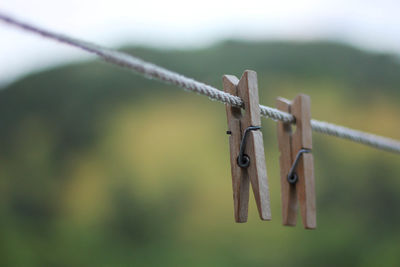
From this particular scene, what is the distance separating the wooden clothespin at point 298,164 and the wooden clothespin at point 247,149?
123 mm

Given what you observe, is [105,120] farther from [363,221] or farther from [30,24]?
[30,24]

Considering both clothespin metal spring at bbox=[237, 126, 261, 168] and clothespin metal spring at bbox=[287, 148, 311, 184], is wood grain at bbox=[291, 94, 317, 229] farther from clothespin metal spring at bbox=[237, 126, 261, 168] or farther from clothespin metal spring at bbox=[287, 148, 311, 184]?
clothespin metal spring at bbox=[237, 126, 261, 168]

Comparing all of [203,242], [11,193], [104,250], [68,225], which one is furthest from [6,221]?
[203,242]

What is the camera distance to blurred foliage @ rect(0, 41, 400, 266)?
3916mm

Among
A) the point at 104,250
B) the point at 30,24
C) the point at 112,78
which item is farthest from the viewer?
the point at 112,78

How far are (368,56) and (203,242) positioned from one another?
241cm

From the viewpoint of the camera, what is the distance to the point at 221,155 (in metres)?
4.07

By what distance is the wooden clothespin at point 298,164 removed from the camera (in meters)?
0.81

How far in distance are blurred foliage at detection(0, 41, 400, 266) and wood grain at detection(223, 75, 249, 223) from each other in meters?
2.97

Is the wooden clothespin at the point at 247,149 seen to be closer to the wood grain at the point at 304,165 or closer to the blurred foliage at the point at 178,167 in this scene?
the wood grain at the point at 304,165

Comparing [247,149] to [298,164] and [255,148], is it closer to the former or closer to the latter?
[255,148]

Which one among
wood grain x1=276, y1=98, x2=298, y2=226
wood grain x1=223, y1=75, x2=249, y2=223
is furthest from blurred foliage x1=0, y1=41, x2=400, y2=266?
wood grain x1=223, y1=75, x2=249, y2=223

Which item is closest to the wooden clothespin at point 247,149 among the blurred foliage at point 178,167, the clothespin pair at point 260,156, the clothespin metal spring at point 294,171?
the clothespin pair at point 260,156

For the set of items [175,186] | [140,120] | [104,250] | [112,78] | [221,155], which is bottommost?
[104,250]
